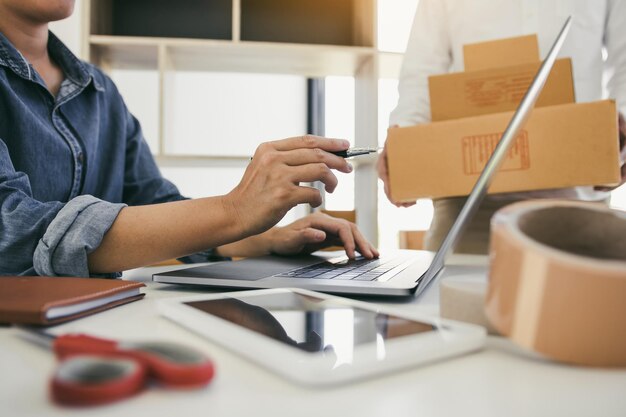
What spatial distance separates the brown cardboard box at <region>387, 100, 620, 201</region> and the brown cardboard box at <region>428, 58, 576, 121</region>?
0.05 metres

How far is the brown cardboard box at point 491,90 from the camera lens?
100 centimetres

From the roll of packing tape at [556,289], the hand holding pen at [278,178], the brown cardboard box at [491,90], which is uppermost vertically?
the brown cardboard box at [491,90]

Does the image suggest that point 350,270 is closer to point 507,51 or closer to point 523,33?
point 507,51

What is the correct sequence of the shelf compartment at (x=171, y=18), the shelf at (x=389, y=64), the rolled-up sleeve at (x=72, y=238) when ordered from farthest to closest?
the shelf compartment at (x=171, y=18)
the shelf at (x=389, y=64)
the rolled-up sleeve at (x=72, y=238)

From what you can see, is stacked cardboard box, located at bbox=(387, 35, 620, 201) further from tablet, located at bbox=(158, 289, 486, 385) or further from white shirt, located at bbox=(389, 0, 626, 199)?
tablet, located at bbox=(158, 289, 486, 385)

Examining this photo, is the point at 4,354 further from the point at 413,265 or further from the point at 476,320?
the point at 413,265

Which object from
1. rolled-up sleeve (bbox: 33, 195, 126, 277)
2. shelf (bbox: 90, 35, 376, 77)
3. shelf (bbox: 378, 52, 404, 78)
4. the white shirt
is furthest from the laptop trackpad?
shelf (bbox: 378, 52, 404, 78)

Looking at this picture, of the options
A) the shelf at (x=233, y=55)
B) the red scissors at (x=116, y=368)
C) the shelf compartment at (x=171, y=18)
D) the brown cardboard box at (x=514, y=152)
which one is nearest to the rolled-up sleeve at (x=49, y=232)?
the red scissors at (x=116, y=368)

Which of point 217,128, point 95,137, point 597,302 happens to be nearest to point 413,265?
point 597,302

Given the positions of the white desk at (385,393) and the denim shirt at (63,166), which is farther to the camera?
the denim shirt at (63,166)

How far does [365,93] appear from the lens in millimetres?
2141

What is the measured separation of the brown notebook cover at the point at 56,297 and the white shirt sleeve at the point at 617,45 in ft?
4.29

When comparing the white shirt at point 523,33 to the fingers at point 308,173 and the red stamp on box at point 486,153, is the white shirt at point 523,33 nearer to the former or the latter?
the red stamp on box at point 486,153

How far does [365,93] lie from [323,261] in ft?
4.84
